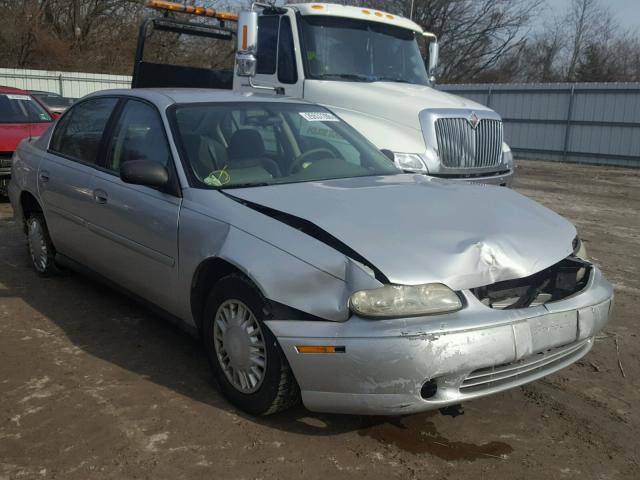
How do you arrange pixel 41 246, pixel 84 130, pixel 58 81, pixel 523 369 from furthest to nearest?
pixel 58 81 < pixel 41 246 < pixel 84 130 < pixel 523 369

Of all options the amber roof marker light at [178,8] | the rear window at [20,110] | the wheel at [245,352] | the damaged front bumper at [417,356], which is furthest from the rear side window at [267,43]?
the damaged front bumper at [417,356]

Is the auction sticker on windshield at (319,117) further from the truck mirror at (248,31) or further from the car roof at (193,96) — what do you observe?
the truck mirror at (248,31)

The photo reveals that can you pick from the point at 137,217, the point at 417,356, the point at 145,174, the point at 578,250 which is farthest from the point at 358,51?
the point at 417,356

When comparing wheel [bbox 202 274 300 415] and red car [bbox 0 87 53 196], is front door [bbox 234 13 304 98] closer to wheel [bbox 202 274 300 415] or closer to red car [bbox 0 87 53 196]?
red car [bbox 0 87 53 196]

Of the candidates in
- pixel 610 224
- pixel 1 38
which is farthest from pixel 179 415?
pixel 1 38

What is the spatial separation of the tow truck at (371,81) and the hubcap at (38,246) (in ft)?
10.5

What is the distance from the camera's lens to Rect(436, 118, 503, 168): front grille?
7.09 m

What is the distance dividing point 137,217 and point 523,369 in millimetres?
2416

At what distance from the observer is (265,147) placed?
4105 millimetres

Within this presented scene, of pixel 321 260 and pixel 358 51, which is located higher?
pixel 358 51

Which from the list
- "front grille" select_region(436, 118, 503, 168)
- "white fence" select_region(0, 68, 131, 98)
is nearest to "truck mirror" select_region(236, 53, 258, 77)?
"front grille" select_region(436, 118, 503, 168)

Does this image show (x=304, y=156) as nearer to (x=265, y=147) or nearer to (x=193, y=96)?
(x=265, y=147)

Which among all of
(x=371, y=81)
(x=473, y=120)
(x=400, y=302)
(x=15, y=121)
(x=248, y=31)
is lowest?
(x=400, y=302)

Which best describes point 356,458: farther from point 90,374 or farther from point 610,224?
point 610,224
